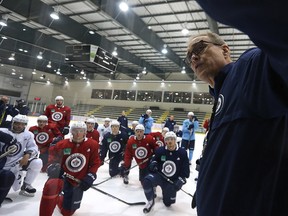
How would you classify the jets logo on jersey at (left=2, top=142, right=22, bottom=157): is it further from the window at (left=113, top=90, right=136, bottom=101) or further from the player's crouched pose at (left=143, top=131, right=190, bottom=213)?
the window at (left=113, top=90, right=136, bottom=101)

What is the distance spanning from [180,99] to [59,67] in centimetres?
956

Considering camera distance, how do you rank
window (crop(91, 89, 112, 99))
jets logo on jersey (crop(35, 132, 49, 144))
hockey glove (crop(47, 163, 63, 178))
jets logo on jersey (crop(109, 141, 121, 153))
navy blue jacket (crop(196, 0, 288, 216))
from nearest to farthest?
navy blue jacket (crop(196, 0, 288, 216)) < hockey glove (crop(47, 163, 63, 178)) < jets logo on jersey (crop(35, 132, 49, 144)) < jets logo on jersey (crop(109, 141, 121, 153)) < window (crop(91, 89, 112, 99))

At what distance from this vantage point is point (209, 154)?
25.8 inches

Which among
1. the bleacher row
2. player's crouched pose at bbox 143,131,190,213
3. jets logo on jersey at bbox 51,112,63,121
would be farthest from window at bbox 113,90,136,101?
player's crouched pose at bbox 143,131,190,213

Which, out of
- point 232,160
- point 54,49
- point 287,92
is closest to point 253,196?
point 232,160

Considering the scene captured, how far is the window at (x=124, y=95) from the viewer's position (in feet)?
67.6

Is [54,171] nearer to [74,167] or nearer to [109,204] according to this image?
[74,167]

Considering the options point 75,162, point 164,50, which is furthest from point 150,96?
point 75,162

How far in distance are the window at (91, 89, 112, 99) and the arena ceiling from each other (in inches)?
212

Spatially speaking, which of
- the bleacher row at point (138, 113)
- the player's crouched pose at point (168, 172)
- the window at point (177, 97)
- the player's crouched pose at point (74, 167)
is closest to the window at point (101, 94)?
the bleacher row at point (138, 113)

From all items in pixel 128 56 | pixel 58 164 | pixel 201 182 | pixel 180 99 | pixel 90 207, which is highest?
pixel 128 56

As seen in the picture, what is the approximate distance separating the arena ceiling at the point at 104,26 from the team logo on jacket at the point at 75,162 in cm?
608

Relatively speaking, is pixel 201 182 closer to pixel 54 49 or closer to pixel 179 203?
pixel 179 203

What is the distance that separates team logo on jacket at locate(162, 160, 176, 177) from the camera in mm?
3672
